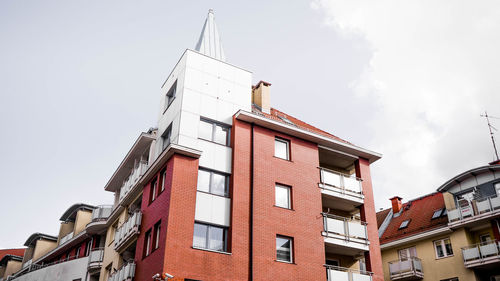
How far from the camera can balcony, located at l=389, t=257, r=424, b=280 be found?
35447mm

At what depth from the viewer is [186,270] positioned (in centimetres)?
2305

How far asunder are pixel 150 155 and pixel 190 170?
18.6 ft

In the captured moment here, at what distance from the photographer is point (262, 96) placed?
33125mm

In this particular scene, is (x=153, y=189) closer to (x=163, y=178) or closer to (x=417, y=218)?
(x=163, y=178)

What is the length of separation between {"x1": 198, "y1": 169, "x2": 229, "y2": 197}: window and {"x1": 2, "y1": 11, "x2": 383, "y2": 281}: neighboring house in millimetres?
60

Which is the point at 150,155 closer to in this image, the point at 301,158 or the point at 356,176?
the point at 301,158

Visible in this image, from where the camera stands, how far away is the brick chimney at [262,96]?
32.9m

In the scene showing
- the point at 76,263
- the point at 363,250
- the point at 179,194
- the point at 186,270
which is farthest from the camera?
the point at 76,263

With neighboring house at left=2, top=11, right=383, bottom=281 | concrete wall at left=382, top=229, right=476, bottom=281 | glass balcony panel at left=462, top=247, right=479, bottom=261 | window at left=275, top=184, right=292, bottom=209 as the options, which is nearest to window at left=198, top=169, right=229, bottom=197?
neighboring house at left=2, top=11, right=383, bottom=281

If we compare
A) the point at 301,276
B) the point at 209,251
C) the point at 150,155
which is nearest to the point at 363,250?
the point at 301,276

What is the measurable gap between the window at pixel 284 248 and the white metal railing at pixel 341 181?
4.82 meters

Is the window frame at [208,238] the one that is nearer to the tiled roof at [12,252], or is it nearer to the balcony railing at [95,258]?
the balcony railing at [95,258]

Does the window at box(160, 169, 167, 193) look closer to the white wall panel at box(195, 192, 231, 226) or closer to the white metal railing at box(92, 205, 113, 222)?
the white wall panel at box(195, 192, 231, 226)

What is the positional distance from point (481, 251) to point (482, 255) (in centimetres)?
27
